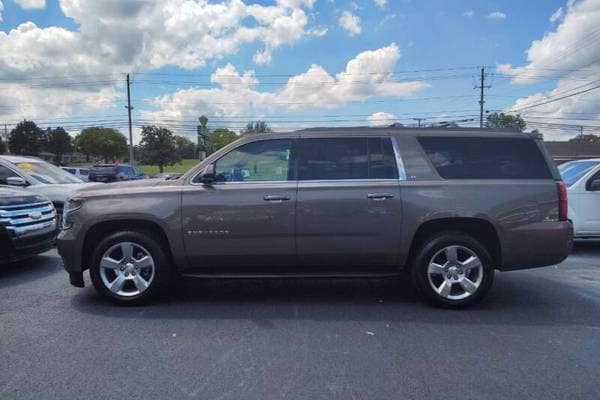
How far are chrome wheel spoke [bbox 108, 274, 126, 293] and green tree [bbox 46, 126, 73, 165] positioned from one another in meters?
104

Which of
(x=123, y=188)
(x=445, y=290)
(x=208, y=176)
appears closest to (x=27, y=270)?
(x=123, y=188)

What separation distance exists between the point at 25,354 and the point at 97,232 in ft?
5.12

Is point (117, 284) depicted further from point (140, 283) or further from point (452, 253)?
point (452, 253)

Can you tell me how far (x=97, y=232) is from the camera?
198 inches

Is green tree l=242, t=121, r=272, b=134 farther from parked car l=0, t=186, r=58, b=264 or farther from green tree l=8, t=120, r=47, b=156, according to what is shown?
green tree l=8, t=120, r=47, b=156

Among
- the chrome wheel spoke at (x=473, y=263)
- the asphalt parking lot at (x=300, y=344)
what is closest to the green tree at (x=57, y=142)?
the asphalt parking lot at (x=300, y=344)

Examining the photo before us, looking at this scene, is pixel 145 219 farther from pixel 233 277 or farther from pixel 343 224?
pixel 343 224

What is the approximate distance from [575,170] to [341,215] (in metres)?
6.02

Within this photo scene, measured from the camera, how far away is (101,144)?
345ft

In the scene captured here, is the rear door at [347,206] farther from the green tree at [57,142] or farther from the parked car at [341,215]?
the green tree at [57,142]

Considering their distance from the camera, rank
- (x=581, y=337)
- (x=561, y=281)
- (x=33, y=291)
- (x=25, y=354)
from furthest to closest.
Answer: (x=561, y=281) → (x=33, y=291) → (x=581, y=337) → (x=25, y=354)

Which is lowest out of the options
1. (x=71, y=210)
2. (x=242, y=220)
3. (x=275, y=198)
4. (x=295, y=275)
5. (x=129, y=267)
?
(x=295, y=275)

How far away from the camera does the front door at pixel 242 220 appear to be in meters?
4.82

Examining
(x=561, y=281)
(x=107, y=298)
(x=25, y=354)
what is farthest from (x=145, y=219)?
(x=561, y=281)
